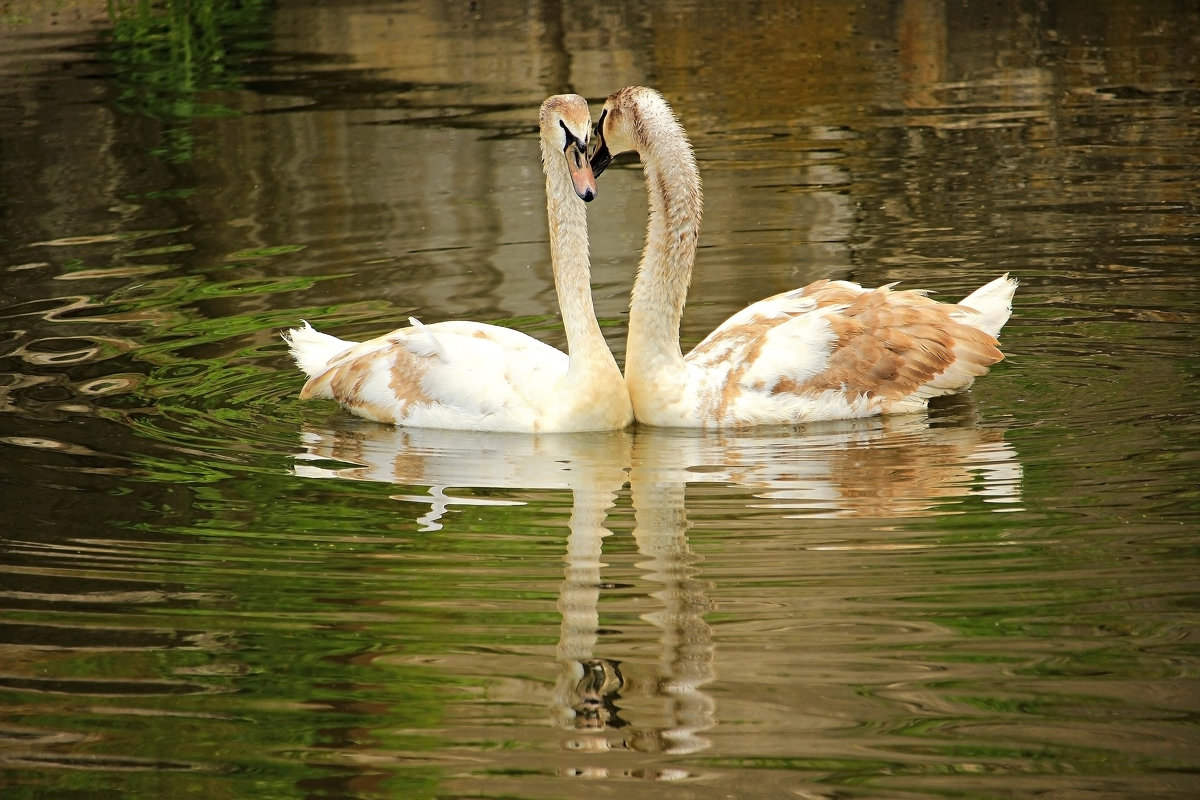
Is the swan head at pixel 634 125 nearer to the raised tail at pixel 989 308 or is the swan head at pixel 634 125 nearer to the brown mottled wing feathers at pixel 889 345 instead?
the brown mottled wing feathers at pixel 889 345

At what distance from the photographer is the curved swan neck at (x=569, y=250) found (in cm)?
858

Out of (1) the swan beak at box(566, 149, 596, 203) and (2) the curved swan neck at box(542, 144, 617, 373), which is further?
(2) the curved swan neck at box(542, 144, 617, 373)

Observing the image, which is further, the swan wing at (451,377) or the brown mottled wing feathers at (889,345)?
the brown mottled wing feathers at (889,345)

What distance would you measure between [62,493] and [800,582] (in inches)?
133

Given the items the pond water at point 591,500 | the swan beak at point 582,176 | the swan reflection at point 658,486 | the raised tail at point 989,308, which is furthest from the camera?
the raised tail at point 989,308

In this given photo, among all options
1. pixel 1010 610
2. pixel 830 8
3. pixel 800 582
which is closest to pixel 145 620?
pixel 800 582

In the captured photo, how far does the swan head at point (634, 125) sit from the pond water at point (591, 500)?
5.02 feet

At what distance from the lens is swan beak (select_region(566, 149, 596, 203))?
8.05 metres

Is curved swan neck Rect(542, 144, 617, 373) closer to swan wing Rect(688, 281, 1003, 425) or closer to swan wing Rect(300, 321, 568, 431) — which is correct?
swan wing Rect(300, 321, 568, 431)

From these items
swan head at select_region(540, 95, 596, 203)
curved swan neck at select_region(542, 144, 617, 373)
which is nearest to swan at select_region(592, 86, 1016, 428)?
curved swan neck at select_region(542, 144, 617, 373)

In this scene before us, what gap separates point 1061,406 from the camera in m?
8.45

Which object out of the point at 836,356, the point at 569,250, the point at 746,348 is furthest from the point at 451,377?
the point at 836,356

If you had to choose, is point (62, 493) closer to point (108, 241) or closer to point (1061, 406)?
point (1061, 406)

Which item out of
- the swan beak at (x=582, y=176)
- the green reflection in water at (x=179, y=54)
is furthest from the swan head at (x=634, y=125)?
the green reflection in water at (x=179, y=54)
